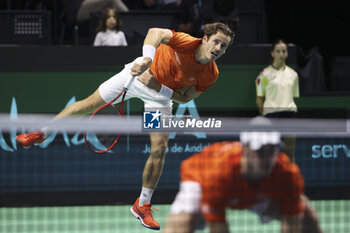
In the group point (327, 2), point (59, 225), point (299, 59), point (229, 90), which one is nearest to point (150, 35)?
point (59, 225)

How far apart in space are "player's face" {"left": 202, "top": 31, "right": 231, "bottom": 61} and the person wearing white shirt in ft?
6.21

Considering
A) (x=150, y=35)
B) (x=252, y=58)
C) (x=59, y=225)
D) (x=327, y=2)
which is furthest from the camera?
(x=327, y=2)

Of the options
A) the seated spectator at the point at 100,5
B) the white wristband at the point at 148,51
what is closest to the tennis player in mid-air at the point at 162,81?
the white wristband at the point at 148,51

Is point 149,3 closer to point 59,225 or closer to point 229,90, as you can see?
point 229,90

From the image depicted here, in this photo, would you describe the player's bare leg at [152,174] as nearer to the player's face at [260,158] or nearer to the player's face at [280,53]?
the player's face at [260,158]

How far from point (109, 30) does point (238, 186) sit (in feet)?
13.8

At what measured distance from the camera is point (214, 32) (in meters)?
5.19

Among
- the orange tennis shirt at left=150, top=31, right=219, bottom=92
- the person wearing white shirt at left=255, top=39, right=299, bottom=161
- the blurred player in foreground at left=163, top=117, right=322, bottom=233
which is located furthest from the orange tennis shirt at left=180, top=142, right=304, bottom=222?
the person wearing white shirt at left=255, top=39, right=299, bottom=161

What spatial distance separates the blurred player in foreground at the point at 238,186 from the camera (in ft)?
11.1

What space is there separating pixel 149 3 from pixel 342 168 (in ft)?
10.4

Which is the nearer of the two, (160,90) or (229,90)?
(160,90)

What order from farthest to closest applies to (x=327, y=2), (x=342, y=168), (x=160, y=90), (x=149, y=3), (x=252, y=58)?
(x=327, y=2)
(x=149, y=3)
(x=252, y=58)
(x=342, y=168)
(x=160, y=90)

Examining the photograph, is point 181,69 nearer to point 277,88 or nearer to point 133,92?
point 133,92

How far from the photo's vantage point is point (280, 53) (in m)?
7.01
